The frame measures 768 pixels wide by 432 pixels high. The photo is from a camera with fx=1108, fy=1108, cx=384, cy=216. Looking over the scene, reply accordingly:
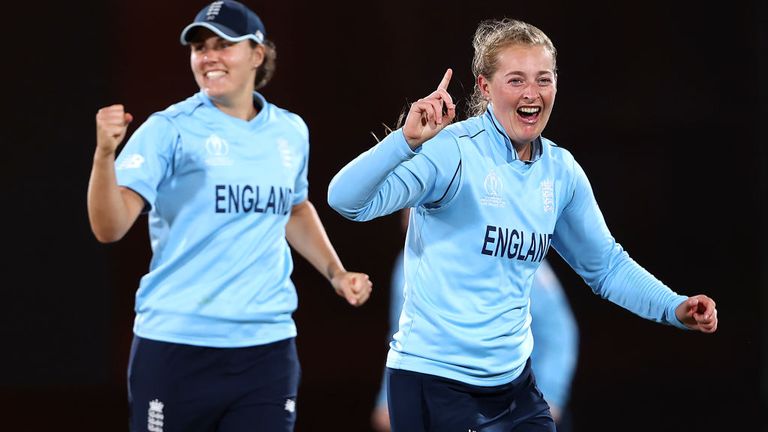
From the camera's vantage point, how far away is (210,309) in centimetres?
302

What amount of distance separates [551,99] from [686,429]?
3088 millimetres

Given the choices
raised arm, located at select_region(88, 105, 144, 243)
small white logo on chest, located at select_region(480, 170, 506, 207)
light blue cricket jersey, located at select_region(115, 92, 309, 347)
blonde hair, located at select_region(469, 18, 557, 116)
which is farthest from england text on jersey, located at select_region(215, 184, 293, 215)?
small white logo on chest, located at select_region(480, 170, 506, 207)

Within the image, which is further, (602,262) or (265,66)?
(265,66)

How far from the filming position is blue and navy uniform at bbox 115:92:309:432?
2998 mm

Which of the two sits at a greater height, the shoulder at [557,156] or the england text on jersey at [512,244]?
the shoulder at [557,156]

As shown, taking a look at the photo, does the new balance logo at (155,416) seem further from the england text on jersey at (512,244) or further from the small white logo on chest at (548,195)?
the small white logo on chest at (548,195)

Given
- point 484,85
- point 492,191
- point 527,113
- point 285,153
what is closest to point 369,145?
point 285,153

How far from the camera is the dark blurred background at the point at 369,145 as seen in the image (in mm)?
4945

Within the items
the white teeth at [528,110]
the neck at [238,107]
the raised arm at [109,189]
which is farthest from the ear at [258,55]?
the white teeth at [528,110]

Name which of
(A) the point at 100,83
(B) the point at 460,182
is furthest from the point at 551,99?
(A) the point at 100,83

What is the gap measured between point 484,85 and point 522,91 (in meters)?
0.14

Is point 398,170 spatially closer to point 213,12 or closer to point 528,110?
point 528,110

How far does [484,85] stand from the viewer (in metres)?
2.85

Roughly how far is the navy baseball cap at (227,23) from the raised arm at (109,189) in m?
0.56
